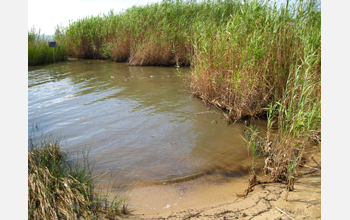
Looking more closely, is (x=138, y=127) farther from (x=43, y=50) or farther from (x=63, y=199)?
(x=43, y=50)

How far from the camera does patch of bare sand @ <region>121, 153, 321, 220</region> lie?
2.86 metres

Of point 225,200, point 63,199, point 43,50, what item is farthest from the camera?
point 43,50

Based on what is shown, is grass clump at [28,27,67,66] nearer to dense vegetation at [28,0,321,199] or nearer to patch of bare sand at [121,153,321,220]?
dense vegetation at [28,0,321,199]

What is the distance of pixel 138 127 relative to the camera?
5.71m

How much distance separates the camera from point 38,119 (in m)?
6.06

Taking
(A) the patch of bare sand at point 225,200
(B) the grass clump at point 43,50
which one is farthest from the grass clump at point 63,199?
(B) the grass clump at point 43,50

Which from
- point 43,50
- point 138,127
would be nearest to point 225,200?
point 138,127

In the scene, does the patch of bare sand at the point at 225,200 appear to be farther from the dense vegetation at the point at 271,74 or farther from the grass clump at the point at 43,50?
the grass clump at the point at 43,50

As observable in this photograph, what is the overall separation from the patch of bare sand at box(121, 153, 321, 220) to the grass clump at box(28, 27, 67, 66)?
44.1 ft

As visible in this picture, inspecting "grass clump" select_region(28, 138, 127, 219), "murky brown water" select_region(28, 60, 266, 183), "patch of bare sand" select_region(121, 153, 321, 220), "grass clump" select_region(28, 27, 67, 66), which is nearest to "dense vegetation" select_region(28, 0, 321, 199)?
"patch of bare sand" select_region(121, 153, 321, 220)

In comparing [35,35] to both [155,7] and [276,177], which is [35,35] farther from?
[276,177]

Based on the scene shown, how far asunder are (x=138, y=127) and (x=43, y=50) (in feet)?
38.7

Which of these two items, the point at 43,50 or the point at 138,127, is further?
the point at 43,50

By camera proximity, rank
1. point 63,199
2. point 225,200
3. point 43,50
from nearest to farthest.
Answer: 1. point 63,199
2. point 225,200
3. point 43,50
